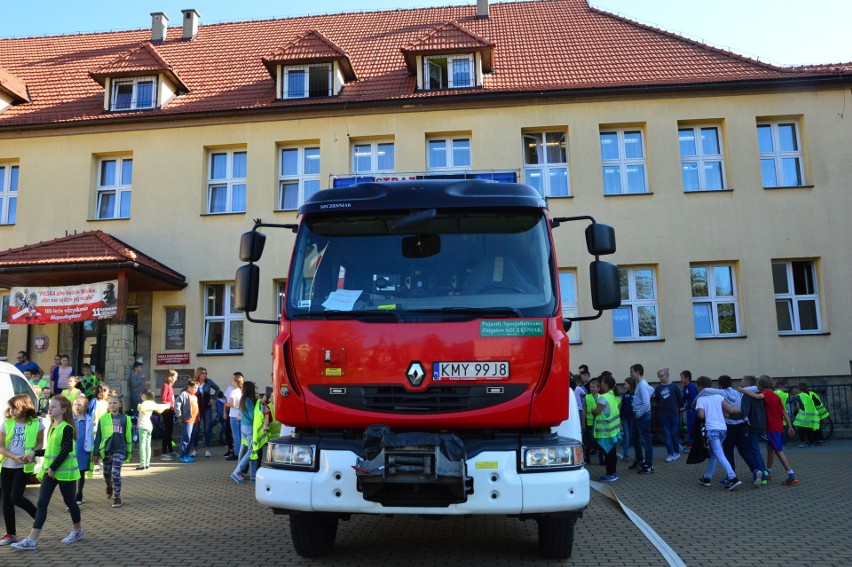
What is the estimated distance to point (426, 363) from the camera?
5.30 meters

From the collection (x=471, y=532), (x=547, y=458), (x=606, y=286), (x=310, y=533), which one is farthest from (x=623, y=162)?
(x=310, y=533)

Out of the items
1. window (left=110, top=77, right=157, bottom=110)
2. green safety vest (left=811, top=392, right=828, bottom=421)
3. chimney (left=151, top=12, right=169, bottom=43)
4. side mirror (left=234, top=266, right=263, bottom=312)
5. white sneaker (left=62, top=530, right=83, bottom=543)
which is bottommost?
white sneaker (left=62, top=530, right=83, bottom=543)

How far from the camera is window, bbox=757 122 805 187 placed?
61.9 feet

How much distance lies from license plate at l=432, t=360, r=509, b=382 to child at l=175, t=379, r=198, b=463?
10309 millimetres

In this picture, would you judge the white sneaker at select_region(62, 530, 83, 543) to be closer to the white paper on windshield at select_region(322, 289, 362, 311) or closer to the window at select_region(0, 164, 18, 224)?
the white paper on windshield at select_region(322, 289, 362, 311)

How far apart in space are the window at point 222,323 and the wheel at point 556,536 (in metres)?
14.2

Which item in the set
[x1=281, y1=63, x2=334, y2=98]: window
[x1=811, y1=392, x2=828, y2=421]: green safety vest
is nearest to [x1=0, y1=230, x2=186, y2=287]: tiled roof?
[x1=281, y1=63, x2=334, y2=98]: window

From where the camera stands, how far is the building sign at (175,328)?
62.2 ft

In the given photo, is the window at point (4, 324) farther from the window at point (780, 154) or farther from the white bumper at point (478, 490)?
the window at point (780, 154)

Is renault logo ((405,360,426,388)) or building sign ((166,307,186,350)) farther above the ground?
building sign ((166,307,186,350))

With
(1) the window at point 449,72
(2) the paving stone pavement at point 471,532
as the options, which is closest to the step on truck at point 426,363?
(2) the paving stone pavement at point 471,532

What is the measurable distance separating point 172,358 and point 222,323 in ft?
5.14

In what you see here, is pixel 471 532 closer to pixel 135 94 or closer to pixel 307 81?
pixel 307 81

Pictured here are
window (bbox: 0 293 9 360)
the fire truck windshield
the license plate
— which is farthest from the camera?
window (bbox: 0 293 9 360)
